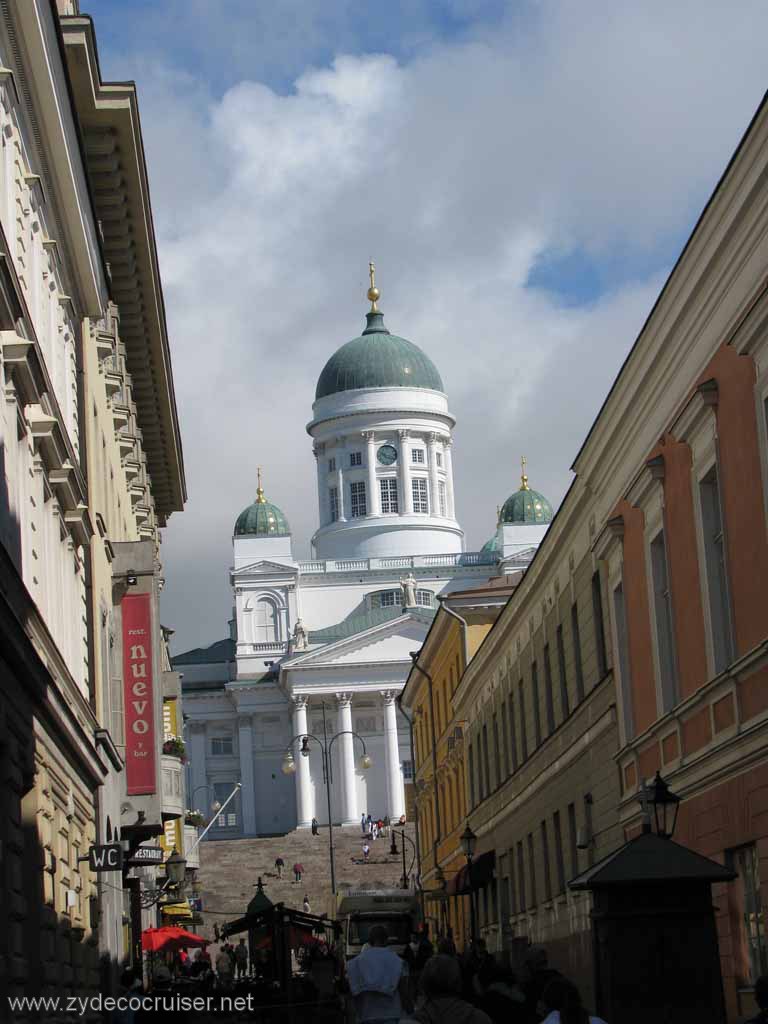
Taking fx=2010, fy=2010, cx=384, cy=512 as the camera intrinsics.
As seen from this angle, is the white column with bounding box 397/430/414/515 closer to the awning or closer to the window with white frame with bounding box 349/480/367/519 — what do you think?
the window with white frame with bounding box 349/480/367/519

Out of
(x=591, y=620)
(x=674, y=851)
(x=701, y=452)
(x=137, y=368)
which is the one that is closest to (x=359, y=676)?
(x=137, y=368)

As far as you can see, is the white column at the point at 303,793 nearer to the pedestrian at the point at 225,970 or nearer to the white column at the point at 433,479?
the white column at the point at 433,479

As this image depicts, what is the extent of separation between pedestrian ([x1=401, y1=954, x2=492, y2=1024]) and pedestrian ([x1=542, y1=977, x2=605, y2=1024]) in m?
0.39

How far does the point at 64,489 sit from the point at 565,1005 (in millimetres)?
13003

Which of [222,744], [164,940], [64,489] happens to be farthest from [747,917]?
[222,744]

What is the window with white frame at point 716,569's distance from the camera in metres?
20.6

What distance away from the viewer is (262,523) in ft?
434

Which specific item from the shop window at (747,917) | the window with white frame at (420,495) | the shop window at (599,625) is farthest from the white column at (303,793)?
the shop window at (747,917)

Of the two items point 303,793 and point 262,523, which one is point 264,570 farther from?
point 303,793

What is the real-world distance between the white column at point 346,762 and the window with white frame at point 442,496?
21644 mm

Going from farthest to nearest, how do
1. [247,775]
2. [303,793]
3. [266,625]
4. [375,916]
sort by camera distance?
[266,625]
[247,775]
[303,793]
[375,916]

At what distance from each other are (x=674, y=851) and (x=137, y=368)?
25931 mm

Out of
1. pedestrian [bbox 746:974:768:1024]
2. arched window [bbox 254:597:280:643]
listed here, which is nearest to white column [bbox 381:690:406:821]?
arched window [bbox 254:597:280:643]

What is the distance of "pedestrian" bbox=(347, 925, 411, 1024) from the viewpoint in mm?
15234
